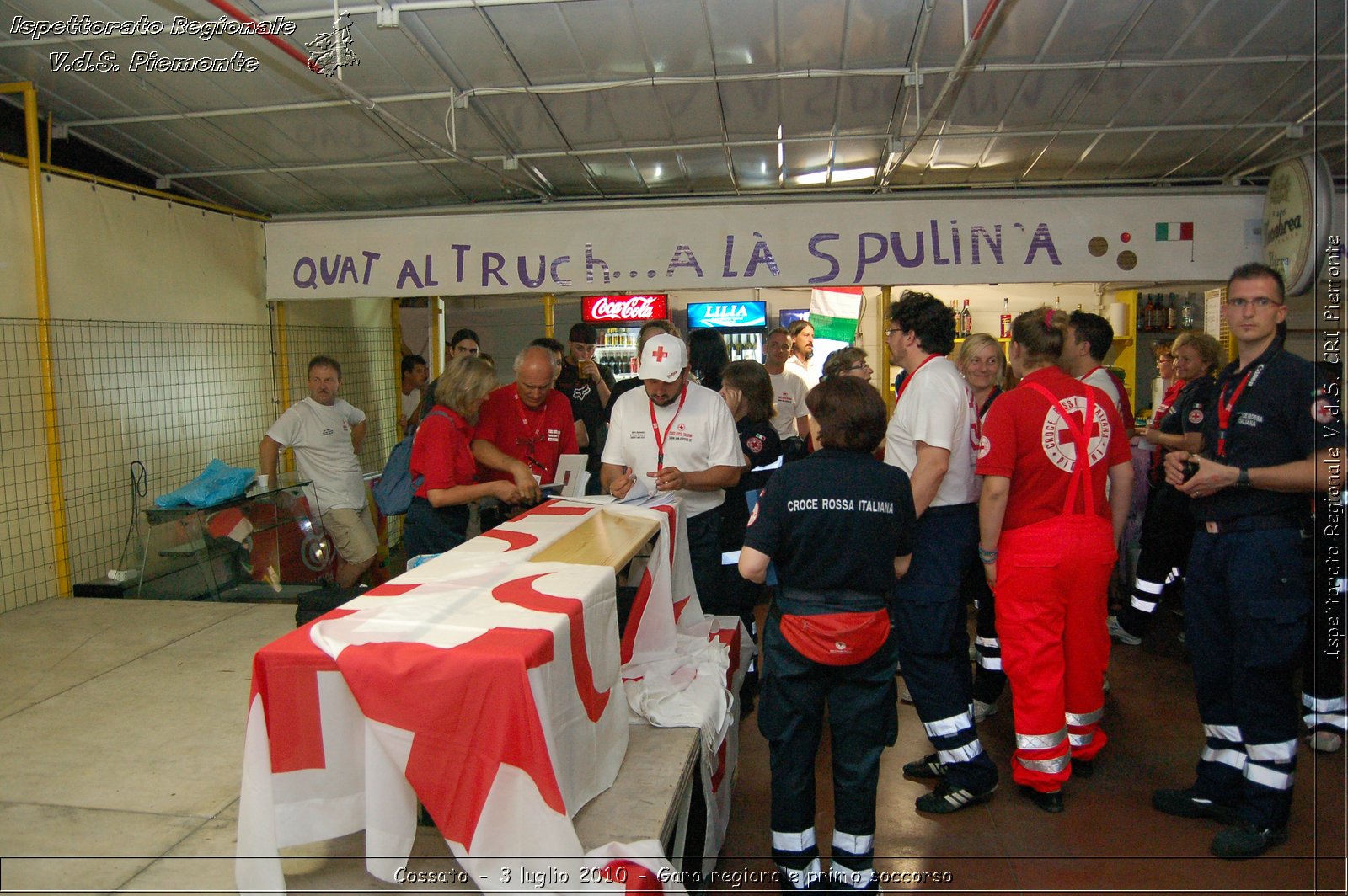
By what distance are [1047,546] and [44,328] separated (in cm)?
522

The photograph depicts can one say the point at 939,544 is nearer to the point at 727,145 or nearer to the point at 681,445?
the point at 681,445

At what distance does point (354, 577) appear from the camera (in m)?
5.79

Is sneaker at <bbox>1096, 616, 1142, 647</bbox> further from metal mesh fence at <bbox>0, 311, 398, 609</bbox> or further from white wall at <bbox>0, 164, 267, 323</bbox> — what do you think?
white wall at <bbox>0, 164, 267, 323</bbox>

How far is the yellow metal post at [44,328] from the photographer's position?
15.2ft

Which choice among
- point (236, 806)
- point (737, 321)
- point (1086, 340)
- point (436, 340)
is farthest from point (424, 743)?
point (737, 321)

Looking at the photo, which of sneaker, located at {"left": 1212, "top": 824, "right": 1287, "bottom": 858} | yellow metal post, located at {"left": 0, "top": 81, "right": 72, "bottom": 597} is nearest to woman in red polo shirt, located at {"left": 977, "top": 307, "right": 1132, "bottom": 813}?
sneaker, located at {"left": 1212, "top": 824, "right": 1287, "bottom": 858}

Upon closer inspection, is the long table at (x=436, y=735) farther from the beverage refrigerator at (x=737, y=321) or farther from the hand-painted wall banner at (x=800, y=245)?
the beverage refrigerator at (x=737, y=321)

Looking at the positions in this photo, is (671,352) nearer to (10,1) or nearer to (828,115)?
(828,115)

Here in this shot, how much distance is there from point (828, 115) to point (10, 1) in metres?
4.03

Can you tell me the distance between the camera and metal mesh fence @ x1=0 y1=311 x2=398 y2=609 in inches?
184

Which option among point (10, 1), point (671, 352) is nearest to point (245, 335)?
point (10, 1)

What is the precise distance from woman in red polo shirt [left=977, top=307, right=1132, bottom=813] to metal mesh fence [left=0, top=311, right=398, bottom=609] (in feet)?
16.3

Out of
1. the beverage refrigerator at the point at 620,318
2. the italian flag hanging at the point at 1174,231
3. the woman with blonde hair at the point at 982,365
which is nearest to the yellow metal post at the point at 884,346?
the woman with blonde hair at the point at 982,365

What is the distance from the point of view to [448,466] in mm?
3518
